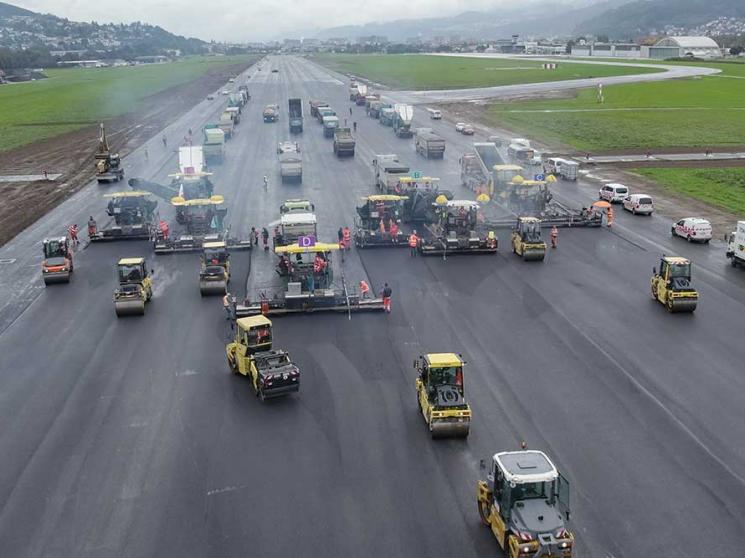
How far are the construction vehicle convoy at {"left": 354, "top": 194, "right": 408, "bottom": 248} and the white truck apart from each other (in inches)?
845

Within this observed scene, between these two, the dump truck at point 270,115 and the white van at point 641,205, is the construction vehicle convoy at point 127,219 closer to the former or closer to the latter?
the white van at point 641,205

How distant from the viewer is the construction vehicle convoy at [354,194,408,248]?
53281 millimetres

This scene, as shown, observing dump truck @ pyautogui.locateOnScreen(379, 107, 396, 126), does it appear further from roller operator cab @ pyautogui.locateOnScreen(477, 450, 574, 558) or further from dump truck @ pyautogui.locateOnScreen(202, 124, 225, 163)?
roller operator cab @ pyautogui.locateOnScreen(477, 450, 574, 558)

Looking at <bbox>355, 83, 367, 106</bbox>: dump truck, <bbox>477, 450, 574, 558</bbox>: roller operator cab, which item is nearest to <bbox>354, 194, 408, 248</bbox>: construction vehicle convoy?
<bbox>477, 450, 574, 558</bbox>: roller operator cab

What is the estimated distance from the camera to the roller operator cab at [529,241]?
1943 inches

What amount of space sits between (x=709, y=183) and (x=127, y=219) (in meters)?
55.1

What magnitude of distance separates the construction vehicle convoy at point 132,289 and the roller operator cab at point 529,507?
2494cm

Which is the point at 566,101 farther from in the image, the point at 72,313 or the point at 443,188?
the point at 72,313

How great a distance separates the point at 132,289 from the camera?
133 ft

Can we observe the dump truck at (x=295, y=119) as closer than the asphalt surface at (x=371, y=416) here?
No

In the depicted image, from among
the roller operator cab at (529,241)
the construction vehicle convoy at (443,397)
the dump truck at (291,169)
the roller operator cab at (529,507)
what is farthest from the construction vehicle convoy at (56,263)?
the roller operator cab at (529,507)

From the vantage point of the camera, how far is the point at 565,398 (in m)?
29.8

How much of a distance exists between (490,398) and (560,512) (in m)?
9.96

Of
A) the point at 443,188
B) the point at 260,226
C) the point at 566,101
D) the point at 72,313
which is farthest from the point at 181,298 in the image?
the point at 566,101
